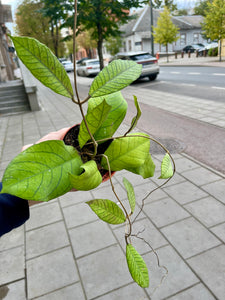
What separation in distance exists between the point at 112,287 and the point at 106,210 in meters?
1.62

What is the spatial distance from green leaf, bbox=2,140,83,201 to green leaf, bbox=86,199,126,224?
0.30 feet

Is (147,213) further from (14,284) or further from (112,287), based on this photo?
Result: (14,284)

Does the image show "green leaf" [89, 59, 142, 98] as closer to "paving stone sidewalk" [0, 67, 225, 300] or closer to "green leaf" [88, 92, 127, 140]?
"green leaf" [88, 92, 127, 140]

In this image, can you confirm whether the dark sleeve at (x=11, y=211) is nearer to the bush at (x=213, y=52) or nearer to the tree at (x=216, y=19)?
the tree at (x=216, y=19)

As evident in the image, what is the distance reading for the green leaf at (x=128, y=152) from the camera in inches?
27.2

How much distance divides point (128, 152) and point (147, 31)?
4593 centimetres

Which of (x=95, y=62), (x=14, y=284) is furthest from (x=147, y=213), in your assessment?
(x=95, y=62)

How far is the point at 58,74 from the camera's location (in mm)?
501

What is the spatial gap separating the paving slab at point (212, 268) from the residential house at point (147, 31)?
139 feet

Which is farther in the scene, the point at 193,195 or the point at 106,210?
the point at 193,195

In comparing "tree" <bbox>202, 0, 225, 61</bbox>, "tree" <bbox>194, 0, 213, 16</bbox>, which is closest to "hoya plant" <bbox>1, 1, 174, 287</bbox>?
"tree" <bbox>202, 0, 225, 61</bbox>

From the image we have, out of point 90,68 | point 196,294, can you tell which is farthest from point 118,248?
point 90,68

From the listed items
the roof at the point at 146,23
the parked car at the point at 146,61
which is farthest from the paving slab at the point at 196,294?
the roof at the point at 146,23

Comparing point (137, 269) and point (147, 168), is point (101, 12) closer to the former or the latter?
point (147, 168)
